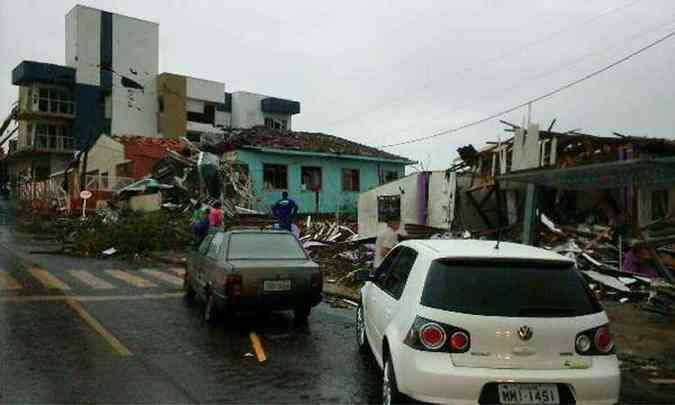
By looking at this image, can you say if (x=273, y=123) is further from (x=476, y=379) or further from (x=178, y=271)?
(x=476, y=379)

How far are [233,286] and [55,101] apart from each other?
2063 inches

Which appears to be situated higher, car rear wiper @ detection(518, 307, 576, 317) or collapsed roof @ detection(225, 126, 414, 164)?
collapsed roof @ detection(225, 126, 414, 164)

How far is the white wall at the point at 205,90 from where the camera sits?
59844 mm

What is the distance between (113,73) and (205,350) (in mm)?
54030

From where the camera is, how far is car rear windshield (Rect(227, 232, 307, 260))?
9.44 metres

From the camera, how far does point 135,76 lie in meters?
57.4

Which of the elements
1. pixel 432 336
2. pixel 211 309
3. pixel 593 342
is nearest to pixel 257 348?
pixel 211 309

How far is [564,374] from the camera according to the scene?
14.4 ft

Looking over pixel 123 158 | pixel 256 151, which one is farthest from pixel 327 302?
pixel 123 158

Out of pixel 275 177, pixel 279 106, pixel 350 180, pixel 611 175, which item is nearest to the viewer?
pixel 611 175

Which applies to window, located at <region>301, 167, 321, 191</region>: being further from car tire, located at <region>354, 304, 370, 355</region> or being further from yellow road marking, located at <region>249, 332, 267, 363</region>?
car tire, located at <region>354, 304, 370, 355</region>

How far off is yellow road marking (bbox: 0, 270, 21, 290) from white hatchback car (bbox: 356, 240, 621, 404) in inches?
437

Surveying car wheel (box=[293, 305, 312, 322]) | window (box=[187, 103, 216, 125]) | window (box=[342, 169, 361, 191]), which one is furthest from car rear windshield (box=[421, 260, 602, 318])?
window (box=[187, 103, 216, 125])

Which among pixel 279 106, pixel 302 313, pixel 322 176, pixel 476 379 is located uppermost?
pixel 279 106
